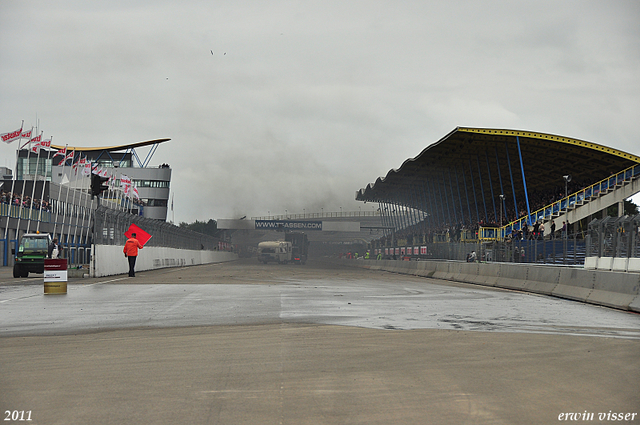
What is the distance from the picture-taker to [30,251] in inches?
1248

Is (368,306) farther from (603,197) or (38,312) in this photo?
(603,197)

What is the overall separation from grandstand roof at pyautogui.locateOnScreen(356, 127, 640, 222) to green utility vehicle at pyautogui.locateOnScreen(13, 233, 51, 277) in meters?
28.7

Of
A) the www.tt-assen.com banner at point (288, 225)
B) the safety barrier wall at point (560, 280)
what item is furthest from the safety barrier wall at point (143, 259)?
the www.tt-assen.com banner at point (288, 225)

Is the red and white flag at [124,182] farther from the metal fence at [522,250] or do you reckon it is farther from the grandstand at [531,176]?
the metal fence at [522,250]

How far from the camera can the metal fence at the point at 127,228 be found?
30.7 m

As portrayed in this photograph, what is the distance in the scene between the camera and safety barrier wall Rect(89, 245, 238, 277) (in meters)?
29.4

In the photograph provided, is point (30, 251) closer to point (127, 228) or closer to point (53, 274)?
point (127, 228)

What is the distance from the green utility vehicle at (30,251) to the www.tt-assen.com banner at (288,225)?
10459cm

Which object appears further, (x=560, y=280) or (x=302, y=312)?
(x=560, y=280)

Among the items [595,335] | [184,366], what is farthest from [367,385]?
[595,335]

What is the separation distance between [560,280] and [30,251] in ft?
73.7

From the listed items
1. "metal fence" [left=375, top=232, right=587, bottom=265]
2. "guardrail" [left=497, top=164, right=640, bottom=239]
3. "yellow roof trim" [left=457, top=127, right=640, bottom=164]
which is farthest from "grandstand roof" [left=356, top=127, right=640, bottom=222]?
"metal fence" [left=375, top=232, right=587, bottom=265]

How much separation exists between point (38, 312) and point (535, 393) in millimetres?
9854

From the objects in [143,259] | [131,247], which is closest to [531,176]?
[143,259]
